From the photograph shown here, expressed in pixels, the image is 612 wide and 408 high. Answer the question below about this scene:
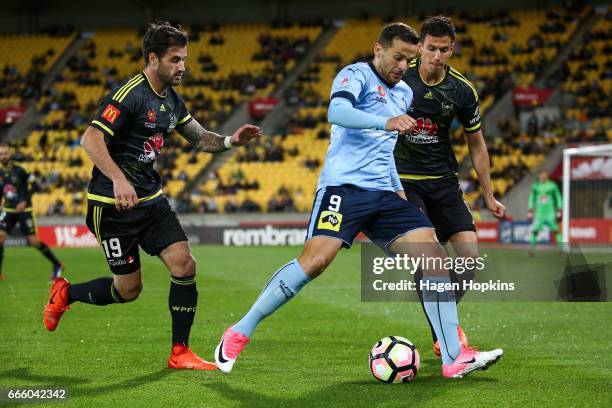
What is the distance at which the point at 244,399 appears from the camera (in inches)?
209

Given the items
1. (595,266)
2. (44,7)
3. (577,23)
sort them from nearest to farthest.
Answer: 1. (595,266)
2. (577,23)
3. (44,7)

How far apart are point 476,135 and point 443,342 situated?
2149 mm

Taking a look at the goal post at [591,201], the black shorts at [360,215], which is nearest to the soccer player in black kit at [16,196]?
the black shorts at [360,215]

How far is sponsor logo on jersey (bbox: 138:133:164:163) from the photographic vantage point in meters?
6.57

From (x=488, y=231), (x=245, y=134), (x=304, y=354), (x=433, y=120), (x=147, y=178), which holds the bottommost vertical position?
(x=488, y=231)

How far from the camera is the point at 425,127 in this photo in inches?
288

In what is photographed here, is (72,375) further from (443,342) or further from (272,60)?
(272,60)

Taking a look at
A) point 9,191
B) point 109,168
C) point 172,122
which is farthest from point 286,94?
point 109,168

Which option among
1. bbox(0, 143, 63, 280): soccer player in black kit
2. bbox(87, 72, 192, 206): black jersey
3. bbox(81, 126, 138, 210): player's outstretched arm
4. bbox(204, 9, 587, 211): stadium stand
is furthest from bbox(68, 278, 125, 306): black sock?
bbox(204, 9, 587, 211): stadium stand

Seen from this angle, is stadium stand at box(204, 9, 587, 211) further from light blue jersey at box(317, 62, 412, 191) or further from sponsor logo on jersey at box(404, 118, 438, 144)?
light blue jersey at box(317, 62, 412, 191)

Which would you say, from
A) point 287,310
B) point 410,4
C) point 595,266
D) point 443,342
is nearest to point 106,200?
point 443,342

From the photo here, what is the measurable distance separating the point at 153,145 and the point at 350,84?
1705mm

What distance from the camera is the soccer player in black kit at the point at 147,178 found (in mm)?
6398

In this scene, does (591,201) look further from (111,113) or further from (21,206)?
(111,113)
